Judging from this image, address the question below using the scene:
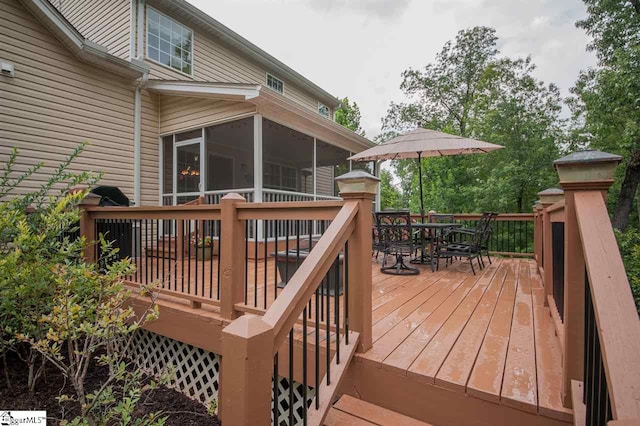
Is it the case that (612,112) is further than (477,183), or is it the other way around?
(477,183)

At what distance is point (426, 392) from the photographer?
5.39 ft

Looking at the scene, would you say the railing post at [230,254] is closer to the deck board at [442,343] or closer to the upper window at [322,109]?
the deck board at [442,343]

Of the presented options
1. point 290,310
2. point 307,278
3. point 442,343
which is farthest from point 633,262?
point 290,310

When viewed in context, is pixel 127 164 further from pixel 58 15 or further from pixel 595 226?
pixel 595 226

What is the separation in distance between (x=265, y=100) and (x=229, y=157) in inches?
184

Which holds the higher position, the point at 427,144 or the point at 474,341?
the point at 427,144

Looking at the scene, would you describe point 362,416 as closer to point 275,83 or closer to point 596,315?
point 596,315

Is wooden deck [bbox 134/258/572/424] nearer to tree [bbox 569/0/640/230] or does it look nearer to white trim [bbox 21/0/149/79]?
white trim [bbox 21/0/149/79]

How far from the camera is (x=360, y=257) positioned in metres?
1.97

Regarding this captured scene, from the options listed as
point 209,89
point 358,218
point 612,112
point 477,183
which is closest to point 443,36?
point 477,183

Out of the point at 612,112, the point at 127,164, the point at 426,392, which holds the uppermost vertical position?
the point at 612,112

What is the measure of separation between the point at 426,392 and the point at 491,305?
5.73ft

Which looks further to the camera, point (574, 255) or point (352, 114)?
point (352, 114)

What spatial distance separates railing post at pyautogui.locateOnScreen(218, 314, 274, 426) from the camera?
3.32 ft
